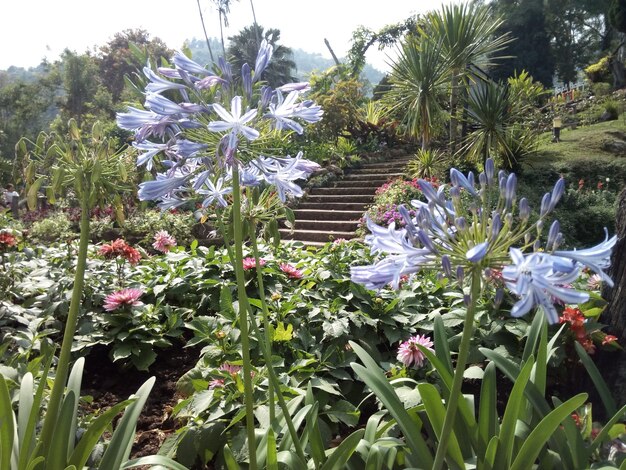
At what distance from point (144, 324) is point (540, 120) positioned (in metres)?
16.1

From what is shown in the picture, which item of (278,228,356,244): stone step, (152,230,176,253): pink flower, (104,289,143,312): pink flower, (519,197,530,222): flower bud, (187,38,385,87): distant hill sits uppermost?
(187,38,385,87): distant hill

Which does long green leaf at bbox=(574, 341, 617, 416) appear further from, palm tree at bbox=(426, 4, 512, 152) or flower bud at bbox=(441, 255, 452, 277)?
palm tree at bbox=(426, 4, 512, 152)

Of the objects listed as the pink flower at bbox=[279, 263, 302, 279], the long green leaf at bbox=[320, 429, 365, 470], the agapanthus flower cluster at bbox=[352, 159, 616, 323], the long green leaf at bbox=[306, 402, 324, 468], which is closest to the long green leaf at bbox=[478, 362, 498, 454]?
the long green leaf at bbox=[320, 429, 365, 470]

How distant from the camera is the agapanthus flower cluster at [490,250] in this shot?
91 cm

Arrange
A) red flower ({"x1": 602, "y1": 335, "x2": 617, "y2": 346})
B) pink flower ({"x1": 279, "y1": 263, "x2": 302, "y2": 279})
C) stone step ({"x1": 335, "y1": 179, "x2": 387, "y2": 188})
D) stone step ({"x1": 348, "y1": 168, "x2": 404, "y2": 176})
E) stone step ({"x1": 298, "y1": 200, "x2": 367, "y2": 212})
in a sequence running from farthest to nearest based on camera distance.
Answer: stone step ({"x1": 348, "y1": 168, "x2": 404, "y2": 176})
stone step ({"x1": 335, "y1": 179, "x2": 387, "y2": 188})
stone step ({"x1": 298, "y1": 200, "x2": 367, "y2": 212})
pink flower ({"x1": 279, "y1": 263, "x2": 302, "y2": 279})
red flower ({"x1": 602, "y1": 335, "x2": 617, "y2": 346})

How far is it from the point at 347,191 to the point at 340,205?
85cm

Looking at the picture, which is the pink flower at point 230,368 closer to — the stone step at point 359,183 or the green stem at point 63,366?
the green stem at point 63,366

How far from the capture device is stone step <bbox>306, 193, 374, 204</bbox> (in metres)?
11.5

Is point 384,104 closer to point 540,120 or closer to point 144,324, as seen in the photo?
point 540,120

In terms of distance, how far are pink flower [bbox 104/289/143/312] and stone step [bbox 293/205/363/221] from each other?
7.94 m

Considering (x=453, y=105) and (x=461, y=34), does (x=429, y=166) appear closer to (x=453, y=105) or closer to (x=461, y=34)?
(x=453, y=105)

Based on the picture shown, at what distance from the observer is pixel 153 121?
1.28 metres

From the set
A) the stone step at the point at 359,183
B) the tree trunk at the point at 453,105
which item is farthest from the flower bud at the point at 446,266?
the tree trunk at the point at 453,105

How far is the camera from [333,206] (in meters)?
11.6
